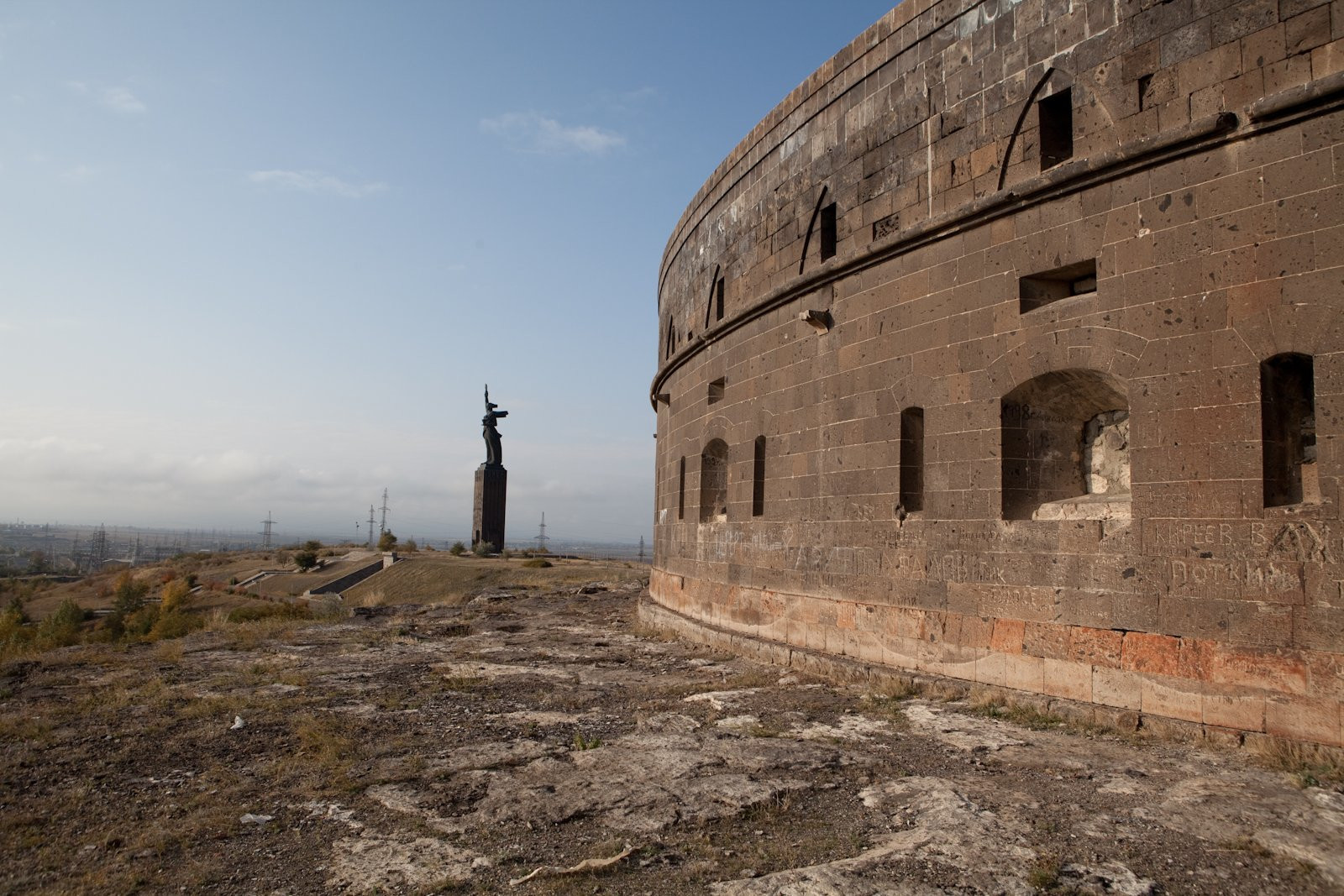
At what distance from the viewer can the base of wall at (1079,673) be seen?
15.4 feet

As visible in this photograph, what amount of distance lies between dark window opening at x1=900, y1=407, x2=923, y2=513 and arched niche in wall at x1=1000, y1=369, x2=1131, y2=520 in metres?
0.92

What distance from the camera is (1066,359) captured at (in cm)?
597

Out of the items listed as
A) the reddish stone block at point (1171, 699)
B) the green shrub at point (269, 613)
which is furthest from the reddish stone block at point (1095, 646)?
the green shrub at point (269, 613)

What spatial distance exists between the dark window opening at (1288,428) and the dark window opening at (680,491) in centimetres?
772

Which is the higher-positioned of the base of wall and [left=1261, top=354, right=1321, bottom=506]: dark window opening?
[left=1261, top=354, right=1321, bottom=506]: dark window opening

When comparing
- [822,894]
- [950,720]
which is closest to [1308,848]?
[822,894]

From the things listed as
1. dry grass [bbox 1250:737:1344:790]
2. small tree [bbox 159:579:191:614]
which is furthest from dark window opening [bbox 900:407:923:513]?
small tree [bbox 159:579:191:614]

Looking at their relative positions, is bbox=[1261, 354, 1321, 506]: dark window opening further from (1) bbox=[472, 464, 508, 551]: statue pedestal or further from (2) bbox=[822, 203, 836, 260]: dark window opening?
(1) bbox=[472, 464, 508, 551]: statue pedestal

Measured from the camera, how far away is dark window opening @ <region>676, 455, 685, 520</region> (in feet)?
39.2

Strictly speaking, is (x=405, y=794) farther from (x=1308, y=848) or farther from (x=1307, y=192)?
(x=1307, y=192)

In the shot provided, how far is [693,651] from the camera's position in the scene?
941 centimetres

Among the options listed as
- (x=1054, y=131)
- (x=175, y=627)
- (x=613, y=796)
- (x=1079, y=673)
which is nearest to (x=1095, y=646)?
(x=1079, y=673)

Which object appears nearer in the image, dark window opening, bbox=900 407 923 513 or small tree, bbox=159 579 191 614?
dark window opening, bbox=900 407 923 513

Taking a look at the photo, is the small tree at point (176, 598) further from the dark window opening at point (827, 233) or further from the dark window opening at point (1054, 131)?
the dark window opening at point (1054, 131)
